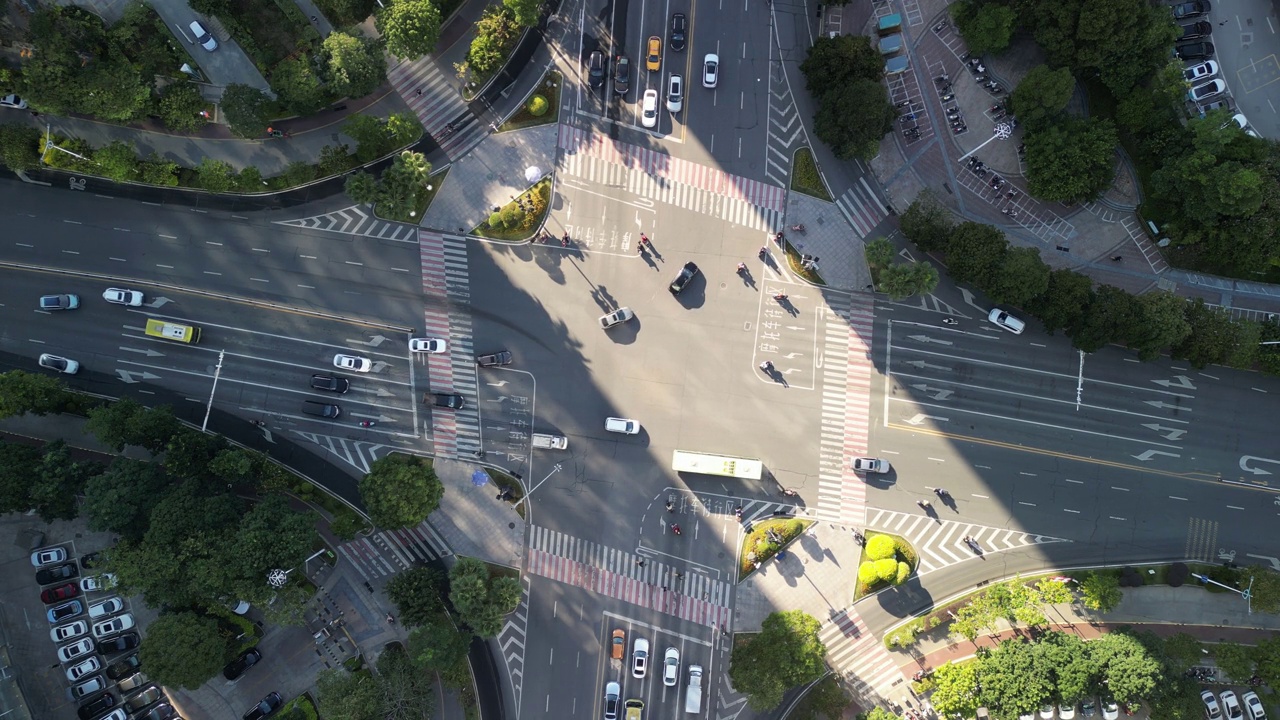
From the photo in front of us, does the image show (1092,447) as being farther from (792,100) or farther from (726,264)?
(792,100)

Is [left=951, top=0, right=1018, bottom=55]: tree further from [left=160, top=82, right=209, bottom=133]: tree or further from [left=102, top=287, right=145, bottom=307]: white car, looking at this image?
[left=102, top=287, right=145, bottom=307]: white car

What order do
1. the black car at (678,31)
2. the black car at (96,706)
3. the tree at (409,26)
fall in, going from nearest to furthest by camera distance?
the tree at (409,26), the black car at (96,706), the black car at (678,31)

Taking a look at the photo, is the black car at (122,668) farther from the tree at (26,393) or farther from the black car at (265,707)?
the tree at (26,393)

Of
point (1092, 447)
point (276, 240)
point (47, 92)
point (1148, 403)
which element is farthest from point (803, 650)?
point (47, 92)

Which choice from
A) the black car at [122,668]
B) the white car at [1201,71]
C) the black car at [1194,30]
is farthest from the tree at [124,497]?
the black car at [1194,30]

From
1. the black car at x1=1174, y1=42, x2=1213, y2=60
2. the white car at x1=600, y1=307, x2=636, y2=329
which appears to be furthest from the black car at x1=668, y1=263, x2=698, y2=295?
the black car at x1=1174, y1=42, x2=1213, y2=60

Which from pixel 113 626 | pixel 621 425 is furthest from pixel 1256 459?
pixel 113 626
